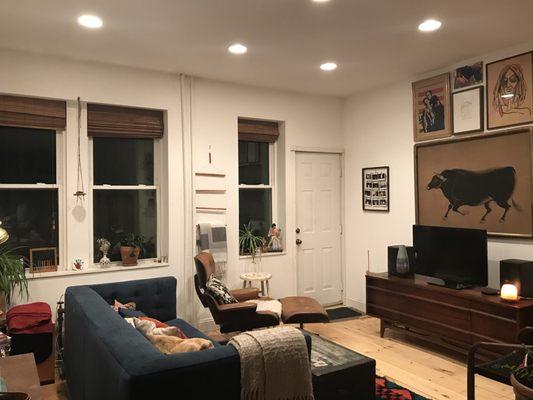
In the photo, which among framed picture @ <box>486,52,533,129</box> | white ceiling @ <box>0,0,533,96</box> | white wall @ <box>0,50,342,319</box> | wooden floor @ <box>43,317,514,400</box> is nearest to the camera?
white ceiling @ <box>0,0,533,96</box>

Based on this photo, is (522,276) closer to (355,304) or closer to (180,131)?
(355,304)

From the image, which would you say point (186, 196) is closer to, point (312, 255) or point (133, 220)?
point (133, 220)

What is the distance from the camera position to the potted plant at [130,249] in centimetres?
436

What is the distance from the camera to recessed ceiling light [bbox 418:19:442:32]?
3.25 m

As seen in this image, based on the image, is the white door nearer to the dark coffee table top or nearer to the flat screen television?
the flat screen television

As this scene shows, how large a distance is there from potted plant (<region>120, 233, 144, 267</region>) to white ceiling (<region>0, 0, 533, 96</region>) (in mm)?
1726

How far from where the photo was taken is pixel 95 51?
382 cm

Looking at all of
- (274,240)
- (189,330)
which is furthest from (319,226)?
(189,330)

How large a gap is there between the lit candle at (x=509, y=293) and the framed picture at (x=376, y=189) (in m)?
1.85

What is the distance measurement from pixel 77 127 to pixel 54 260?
127 cm

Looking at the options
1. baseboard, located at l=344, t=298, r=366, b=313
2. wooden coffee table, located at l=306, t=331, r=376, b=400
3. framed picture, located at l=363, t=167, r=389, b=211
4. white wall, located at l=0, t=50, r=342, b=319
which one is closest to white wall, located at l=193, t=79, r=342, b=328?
white wall, located at l=0, t=50, r=342, b=319

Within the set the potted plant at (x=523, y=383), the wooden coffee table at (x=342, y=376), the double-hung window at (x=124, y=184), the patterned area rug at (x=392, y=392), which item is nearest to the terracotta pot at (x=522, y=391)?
the potted plant at (x=523, y=383)

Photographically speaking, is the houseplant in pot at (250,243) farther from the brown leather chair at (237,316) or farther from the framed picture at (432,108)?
the framed picture at (432,108)

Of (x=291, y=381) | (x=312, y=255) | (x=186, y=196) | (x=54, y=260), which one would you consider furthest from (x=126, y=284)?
(x=312, y=255)
